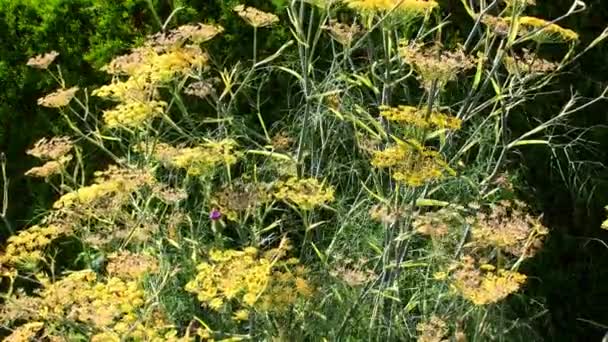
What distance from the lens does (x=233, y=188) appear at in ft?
11.8

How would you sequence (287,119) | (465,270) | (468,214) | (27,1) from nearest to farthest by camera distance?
(465,270) < (468,214) < (287,119) < (27,1)

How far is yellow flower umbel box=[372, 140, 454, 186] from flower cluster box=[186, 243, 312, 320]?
1.50 ft

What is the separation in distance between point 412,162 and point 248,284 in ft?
2.16

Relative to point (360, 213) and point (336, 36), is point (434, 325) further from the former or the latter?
point (336, 36)

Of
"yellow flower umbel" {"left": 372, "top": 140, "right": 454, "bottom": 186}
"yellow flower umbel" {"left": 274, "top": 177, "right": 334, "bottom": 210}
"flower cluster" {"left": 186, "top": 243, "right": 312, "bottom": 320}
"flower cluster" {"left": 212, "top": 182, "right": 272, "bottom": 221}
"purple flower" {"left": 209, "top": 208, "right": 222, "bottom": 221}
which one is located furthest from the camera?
"purple flower" {"left": 209, "top": 208, "right": 222, "bottom": 221}

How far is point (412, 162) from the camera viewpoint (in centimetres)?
310

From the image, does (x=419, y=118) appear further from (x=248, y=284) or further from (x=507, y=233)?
(x=248, y=284)

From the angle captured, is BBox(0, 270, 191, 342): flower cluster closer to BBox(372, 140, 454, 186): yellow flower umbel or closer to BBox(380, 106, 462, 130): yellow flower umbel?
BBox(372, 140, 454, 186): yellow flower umbel

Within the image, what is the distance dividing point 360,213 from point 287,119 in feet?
2.89

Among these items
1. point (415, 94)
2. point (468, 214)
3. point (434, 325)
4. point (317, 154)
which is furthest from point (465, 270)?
point (415, 94)

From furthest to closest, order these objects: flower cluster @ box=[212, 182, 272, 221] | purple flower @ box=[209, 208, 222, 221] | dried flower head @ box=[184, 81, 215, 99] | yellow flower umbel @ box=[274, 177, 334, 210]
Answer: dried flower head @ box=[184, 81, 215, 99] < purple flower @ box=[209, 208, 222, 221] < flower cluster @ box=[212, 182, 272, 221] < yellow flower umbel @ box=[274, 177, 334, 210]

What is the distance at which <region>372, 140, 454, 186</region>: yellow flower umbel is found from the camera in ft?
9.93

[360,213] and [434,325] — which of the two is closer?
[434,325]

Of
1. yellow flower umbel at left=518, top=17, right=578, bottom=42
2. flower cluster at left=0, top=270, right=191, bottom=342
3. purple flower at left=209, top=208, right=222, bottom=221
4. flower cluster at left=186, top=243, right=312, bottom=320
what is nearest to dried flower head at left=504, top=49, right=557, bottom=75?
yellow flower umbel at left=518, top=17, right=578, bottom=42
